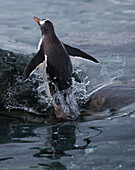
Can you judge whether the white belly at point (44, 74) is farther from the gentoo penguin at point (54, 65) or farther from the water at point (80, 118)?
the water at point (80, 118)

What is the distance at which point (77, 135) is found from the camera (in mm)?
3949

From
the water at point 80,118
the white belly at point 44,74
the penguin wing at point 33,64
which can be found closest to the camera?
the water at point 80,118

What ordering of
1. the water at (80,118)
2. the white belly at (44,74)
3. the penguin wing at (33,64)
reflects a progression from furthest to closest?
the white belly at (44,74) → the penguin wing at (33,64) → the water at (80,118)

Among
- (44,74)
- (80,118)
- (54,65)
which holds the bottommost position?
(80,118)

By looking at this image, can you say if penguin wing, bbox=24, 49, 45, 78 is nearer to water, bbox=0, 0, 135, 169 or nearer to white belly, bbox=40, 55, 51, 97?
white belly, bbox=40, 55, 51, 97

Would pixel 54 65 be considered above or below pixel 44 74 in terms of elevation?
above

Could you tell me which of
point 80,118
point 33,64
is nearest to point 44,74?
point 33,64

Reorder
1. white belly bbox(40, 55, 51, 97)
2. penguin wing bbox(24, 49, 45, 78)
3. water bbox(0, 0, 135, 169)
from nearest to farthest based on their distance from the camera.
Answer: water bbox(0, 0, 135, 169) < penguin wing bbox(24, 49, 45, 78) < white belly bbox(40, 55, 51, 97)

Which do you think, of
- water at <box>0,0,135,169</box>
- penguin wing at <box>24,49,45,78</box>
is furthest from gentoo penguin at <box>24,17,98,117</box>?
water at <box>0,0,135,169</box>

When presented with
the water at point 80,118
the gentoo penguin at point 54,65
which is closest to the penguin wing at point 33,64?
the gentoo penguin at point 54,65

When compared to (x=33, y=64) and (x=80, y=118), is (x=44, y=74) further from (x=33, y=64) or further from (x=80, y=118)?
(x=80, y=118)

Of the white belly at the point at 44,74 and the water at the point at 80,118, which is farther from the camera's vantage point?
the white belly at the point at 44,74

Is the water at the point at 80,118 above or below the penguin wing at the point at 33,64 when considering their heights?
below

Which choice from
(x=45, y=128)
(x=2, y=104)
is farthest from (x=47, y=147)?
(x=2, y=104)
